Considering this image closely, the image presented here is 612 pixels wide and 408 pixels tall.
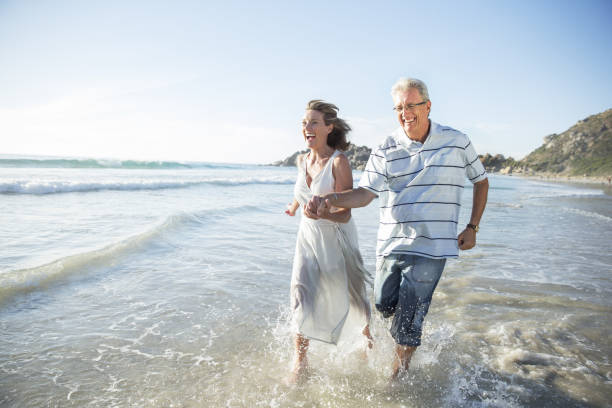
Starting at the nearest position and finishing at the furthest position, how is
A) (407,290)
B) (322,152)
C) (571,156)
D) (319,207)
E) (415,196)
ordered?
(319,207), (415,196), (407,290), (322,152), (571,156)

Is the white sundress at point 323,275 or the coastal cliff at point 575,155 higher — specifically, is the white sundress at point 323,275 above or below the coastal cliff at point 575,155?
below

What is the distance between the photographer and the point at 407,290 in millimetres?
2859

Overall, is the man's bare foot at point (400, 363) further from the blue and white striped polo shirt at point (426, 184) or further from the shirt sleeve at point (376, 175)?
the shirt sleeve at point (376, 175)

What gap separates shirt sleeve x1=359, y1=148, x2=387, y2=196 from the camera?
2.81 m

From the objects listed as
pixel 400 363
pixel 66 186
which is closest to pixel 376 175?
pixel 400 363

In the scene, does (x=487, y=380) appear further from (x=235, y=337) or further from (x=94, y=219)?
(x=94, y=219)

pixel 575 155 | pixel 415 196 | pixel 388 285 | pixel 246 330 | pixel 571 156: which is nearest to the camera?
pixel 415 196

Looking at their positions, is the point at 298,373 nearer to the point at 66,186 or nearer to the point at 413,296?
the point at 413,296

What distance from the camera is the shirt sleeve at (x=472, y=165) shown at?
2787mm

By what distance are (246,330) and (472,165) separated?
9.36 ft

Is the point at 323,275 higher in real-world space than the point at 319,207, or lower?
lower

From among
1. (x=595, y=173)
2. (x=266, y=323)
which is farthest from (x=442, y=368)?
(x=595, y=173)

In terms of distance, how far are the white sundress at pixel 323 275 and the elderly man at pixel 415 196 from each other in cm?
37

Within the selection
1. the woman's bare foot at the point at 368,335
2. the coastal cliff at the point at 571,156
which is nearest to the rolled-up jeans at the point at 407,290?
the woman's bare foot at the point at 368,335
